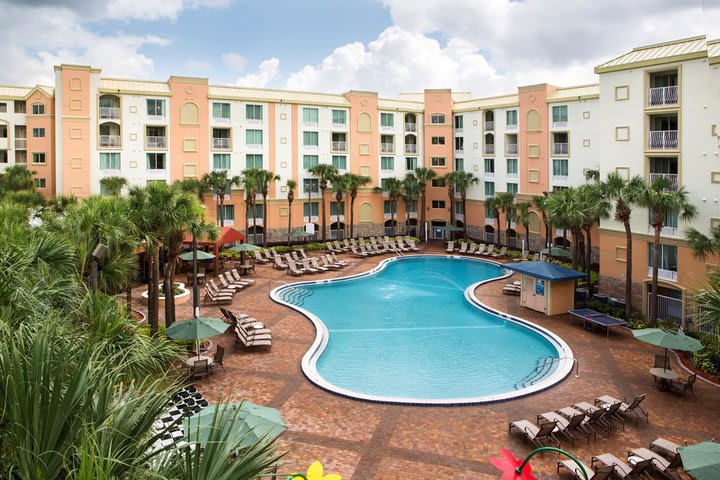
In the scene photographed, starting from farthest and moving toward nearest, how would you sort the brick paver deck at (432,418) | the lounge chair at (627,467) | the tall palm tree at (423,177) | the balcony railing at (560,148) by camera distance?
1. the tall palm tree at (423,177)
2. the balcony railing at (560,148)
3. the brick paver deck at (432,418)
4. the lounge chair at (627,467)

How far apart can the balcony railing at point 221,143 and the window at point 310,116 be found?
6655mm

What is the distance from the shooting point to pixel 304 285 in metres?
29.8

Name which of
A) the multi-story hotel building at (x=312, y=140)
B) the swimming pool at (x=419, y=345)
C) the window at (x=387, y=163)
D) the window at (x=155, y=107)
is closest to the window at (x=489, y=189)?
the multi-story hotel building at (x=312, y=140)

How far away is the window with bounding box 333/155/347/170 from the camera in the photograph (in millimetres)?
45688

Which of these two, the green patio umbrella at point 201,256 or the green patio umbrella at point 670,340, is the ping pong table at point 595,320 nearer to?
the green patio umbrella at point 670,340

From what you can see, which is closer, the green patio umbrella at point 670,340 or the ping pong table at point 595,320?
the green patio umbrella at point 670,340

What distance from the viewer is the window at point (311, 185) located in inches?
1766

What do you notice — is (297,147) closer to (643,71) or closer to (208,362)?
(643,71)

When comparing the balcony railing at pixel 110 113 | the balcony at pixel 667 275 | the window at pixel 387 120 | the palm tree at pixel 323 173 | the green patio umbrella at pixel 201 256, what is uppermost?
the window at pixel 387 120

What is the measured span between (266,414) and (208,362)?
583 cm

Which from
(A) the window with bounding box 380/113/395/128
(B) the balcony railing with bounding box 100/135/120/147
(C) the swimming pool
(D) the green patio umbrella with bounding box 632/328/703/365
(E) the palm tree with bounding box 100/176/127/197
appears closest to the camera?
(D) the green patio umbrella with bounding box 632/328/703/365

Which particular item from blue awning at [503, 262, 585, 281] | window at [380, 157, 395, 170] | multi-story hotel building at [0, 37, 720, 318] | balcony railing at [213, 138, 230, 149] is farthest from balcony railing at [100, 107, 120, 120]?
blue awning at [503, 262, 585, 281]

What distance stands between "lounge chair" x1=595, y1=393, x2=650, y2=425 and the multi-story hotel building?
12032mm

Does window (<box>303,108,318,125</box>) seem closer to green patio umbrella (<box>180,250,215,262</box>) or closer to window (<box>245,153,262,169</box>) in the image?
window (<box>245,153,262,169</box>)
